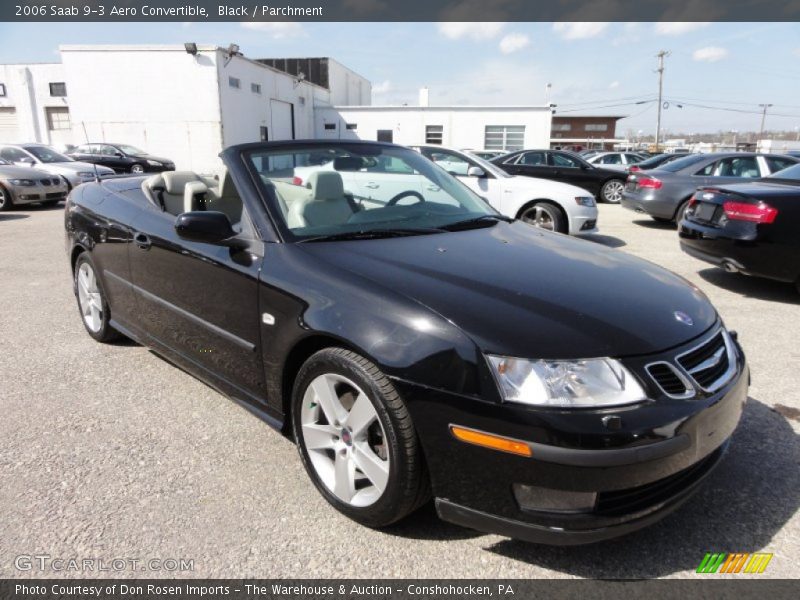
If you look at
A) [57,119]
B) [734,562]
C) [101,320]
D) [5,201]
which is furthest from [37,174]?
[57,119]

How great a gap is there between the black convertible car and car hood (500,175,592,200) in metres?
5.48

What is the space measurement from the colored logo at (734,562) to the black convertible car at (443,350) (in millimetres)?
288

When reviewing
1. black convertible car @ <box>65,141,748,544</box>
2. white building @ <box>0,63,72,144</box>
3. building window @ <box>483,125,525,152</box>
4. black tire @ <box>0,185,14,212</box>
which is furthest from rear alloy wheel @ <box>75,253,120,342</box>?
white building @ <box>0,63,72,144</box>

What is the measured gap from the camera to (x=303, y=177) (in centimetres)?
309

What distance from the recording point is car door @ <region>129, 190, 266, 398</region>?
2.68 metres

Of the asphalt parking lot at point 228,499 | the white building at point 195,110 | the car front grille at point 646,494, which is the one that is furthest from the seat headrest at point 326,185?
the white building at point 195,110

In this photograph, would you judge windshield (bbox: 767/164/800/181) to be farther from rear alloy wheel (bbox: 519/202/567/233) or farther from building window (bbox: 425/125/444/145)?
building window (bbox: 425/125/444/145)

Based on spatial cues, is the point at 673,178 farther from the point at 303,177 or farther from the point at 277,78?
the point at 277,78

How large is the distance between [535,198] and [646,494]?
23.2ft

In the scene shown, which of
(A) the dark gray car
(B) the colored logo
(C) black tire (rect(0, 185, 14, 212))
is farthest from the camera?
(C) black tire (rect(0, 185, 14, 212))

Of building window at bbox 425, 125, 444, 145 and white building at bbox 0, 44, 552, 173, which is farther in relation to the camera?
building window at bbox 425, 125, 444, 145

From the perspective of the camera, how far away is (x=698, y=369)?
6.91 ft

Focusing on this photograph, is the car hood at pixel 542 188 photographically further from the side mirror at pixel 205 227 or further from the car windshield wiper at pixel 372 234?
the side mirror at pixel 205 227

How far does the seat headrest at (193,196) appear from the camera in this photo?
11.7 ft
